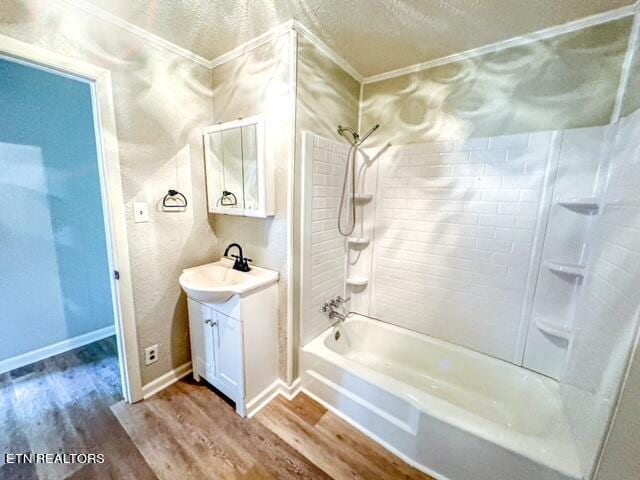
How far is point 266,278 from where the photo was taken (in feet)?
5.35

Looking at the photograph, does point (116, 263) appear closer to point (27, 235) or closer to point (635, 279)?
point (27, 235)

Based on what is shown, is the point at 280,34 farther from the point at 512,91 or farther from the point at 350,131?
the point at 512,91

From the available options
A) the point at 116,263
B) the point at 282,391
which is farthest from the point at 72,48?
the point at 282,391

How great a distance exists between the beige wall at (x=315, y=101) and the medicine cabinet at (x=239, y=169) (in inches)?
8.3

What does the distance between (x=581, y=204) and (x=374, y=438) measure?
5.72 feet

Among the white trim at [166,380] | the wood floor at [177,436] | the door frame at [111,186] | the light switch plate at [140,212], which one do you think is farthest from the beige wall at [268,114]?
the white trim at [166,380]

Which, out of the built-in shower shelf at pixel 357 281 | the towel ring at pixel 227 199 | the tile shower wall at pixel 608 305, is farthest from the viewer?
the built-in shower shelf at pixel 357 281

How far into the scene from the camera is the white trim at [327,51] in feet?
4.69

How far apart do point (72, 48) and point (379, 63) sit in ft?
5.82

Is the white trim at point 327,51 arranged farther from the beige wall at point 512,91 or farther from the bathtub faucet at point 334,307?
the bathtub faucet at point 334,307

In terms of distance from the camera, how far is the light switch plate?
1.56 meters

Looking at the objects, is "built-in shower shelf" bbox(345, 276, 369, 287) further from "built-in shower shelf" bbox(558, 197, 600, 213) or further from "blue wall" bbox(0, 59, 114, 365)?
"blue wall" bbox(0, 59, 114, 365)

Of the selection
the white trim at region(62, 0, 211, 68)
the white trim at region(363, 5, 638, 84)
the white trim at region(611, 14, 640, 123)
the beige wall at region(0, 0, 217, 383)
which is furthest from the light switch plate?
the white trim at region(611, 14, 640, 123)

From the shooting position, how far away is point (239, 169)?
1731 mm
